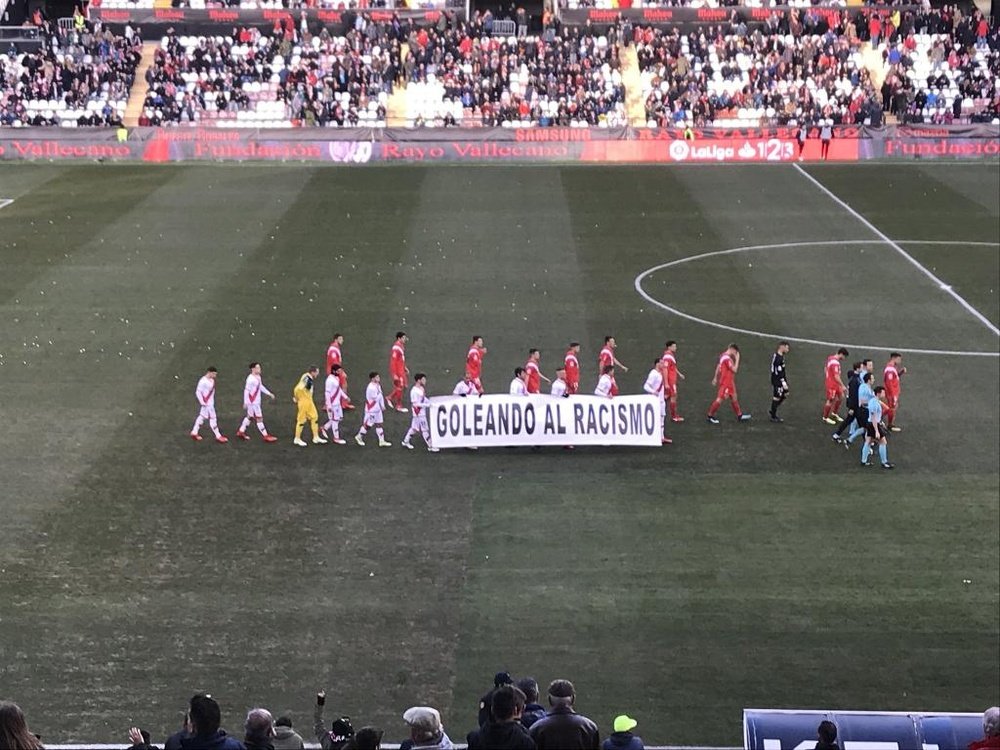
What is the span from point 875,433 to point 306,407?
29.0 feet

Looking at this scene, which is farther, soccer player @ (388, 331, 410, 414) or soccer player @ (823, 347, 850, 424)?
soccer player @ (388, 331, 410, 414)

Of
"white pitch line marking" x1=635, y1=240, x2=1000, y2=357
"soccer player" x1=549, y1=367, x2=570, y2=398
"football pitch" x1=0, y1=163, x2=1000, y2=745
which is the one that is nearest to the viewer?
"football pitch" x1=0, y1=163, x2=1000, y2=745

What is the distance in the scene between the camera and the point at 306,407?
23.3m

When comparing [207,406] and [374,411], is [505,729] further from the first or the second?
[207,406]

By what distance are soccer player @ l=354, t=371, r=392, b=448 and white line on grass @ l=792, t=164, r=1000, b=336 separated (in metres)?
13.7

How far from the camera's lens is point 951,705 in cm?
1533

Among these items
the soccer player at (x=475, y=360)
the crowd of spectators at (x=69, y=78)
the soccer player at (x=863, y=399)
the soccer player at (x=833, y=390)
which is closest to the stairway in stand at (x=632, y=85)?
the crowd of spectators at (x=69, y=78)

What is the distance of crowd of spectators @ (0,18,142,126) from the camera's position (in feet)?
180

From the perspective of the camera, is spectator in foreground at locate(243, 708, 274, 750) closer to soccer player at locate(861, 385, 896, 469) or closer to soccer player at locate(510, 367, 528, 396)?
soccer player at locate(510, 367, 528, 396)

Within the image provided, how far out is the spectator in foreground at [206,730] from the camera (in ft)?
29.2

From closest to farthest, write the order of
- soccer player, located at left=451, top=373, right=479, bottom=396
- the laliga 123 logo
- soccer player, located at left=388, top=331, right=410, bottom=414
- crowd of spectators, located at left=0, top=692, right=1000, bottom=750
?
crowd of spectators, located at left=0, top=692, right=1000, bottom=750
soccer player, located at left=451, top=373, right=479, bottom=396
soccer player, located at left=388, top=331, right=410, bottom=414
the laliga 123 logo

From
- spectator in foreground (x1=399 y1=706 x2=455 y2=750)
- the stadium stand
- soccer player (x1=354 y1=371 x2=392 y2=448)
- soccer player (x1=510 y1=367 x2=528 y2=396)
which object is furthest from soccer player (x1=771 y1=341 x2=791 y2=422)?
the stadium stand

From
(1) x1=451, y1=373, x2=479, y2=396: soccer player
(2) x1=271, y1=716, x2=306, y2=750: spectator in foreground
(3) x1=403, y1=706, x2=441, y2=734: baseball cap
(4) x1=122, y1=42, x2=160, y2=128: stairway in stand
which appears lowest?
(1) x1=451, y1=373, x2=479, y2=396: soccer player

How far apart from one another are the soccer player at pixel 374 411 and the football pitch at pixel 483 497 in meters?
0.46
